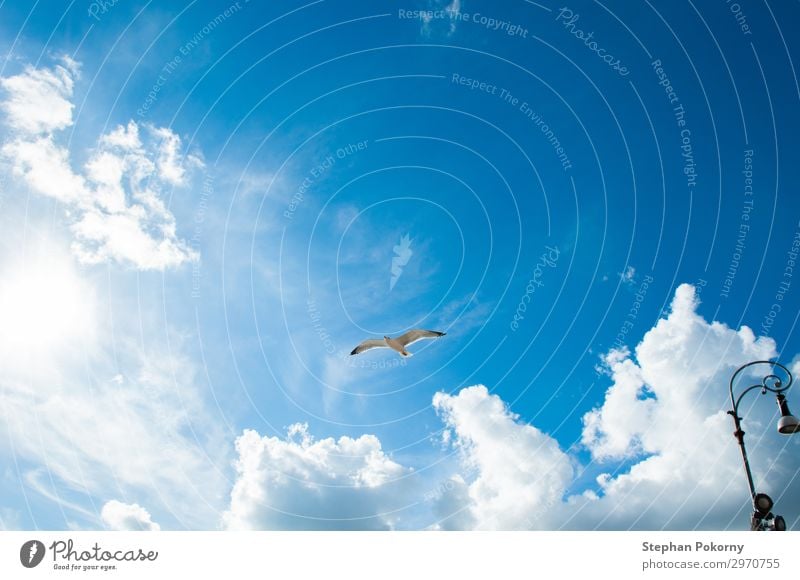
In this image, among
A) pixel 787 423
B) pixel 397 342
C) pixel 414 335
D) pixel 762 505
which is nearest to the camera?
pixel 762 505

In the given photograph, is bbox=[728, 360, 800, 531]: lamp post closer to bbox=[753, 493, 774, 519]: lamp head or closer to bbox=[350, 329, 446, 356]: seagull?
bbox=[753, 493, 774, 519]: lamp head

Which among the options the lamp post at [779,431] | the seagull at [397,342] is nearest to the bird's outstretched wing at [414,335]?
the seagull at [397,342]

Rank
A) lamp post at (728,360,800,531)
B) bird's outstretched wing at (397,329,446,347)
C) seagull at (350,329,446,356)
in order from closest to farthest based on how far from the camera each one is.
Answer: lamp post at (728,360,800,531) → bird's outstretched wing at (397,329,446,347) → seagull at (350,329,446,356)

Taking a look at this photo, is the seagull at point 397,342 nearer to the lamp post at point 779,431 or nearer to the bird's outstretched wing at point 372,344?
the bird's outstretched wing at point 372,344

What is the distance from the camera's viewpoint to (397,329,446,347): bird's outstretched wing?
2700 cm

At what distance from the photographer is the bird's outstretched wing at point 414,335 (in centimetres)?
2700

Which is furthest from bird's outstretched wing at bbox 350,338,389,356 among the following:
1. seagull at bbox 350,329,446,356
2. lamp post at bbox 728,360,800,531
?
lamp post at bbox 728,360,800,531

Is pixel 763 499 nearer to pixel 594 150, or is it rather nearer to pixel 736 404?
pixel 736 404

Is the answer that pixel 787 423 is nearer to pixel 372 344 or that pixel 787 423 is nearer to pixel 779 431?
pixel 779 431

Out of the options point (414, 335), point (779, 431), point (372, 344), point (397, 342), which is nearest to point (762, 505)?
point (779, 431)

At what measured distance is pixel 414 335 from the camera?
28469 millimetres

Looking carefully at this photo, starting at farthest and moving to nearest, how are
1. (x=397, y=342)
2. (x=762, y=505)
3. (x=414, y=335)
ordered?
(x=397, y=342)
(x=414, y=335)
(x=762, y=505)

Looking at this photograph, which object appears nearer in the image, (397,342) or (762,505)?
(762,505)
